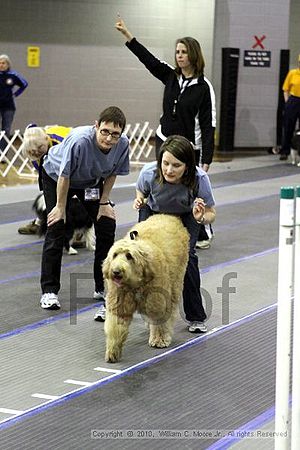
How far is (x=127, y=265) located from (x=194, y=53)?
2.83 meters

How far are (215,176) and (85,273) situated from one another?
5.92 meters

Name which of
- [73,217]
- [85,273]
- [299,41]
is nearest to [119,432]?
[85,273]

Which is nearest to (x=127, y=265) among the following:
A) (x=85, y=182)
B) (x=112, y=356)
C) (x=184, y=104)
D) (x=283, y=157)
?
(x=112, y=356)

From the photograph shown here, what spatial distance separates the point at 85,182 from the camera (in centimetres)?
537

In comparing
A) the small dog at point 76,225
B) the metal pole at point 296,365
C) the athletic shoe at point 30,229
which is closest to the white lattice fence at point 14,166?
the athletic shoe at point 30,229

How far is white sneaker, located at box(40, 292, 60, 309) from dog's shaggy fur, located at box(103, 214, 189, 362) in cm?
87

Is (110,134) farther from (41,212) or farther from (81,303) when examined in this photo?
(41,212)

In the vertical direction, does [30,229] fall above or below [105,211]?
below

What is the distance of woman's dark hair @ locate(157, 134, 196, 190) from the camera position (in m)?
4.75

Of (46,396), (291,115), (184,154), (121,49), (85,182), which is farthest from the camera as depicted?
(121,49)

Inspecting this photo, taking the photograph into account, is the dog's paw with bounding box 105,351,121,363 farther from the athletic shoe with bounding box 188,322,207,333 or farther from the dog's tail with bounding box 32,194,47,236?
the dog's tail with bounding box 32,194,47,236

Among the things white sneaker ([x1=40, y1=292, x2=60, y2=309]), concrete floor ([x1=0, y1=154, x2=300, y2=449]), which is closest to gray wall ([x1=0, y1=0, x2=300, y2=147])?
concrete floor ([x1=0, y1=154, x2=300, y2=449])

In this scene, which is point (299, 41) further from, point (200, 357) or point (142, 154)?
point (200, 357)

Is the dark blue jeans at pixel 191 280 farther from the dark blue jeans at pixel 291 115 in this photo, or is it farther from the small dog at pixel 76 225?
the dark blue jeans at pixel 291 115
